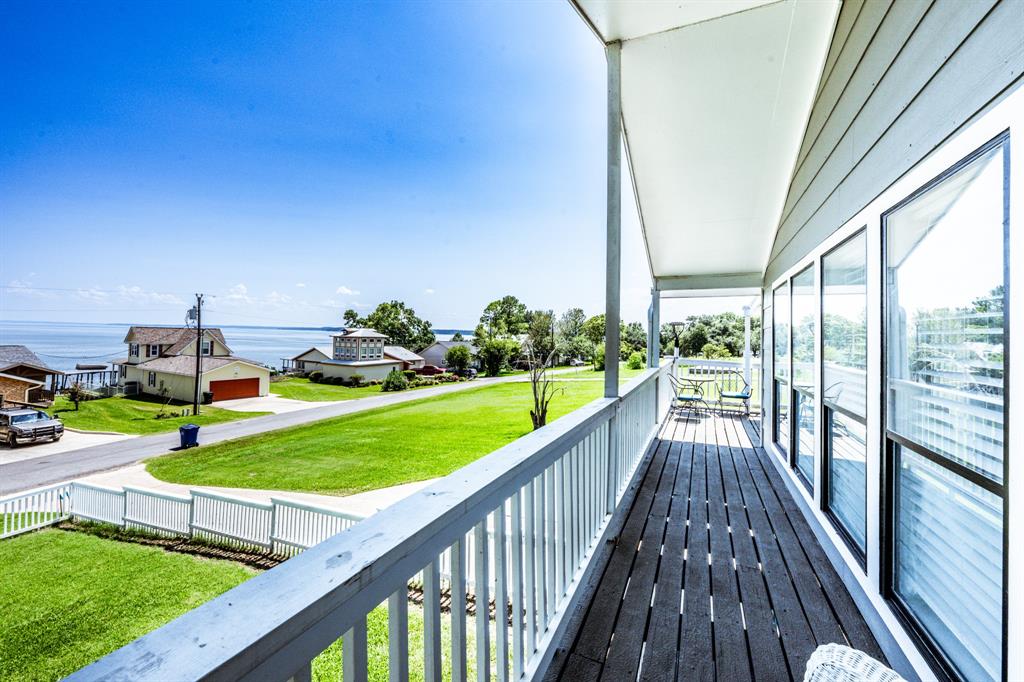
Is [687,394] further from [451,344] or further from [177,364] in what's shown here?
[177,364]

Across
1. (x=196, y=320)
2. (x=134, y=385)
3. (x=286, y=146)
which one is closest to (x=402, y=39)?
(x=286, y=146)

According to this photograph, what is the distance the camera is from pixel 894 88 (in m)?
1.56

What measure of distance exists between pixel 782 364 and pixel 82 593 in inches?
199

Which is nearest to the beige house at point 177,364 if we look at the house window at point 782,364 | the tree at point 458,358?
the tree at point 458,358

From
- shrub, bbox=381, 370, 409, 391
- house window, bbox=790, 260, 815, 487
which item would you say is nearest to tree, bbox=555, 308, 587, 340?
shrub, bbox=381, 370, 409, 391

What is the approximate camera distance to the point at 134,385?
381cm

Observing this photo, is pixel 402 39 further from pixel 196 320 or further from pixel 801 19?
pixel 801 19

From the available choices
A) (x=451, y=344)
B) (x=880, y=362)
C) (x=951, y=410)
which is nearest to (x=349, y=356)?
(x=451, y=344)

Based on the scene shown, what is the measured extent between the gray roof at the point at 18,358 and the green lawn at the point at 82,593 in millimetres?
990

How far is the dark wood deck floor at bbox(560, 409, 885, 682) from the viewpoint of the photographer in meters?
1.48

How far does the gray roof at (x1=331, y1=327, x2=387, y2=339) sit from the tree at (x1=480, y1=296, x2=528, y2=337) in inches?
70.4

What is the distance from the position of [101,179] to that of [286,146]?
248 cm

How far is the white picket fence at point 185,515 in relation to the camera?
8.68 feet

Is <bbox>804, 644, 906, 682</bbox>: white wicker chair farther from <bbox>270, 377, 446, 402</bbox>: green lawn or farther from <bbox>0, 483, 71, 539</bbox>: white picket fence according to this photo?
<bbox>270, 377, 446, 402</bbox>: green lawn
